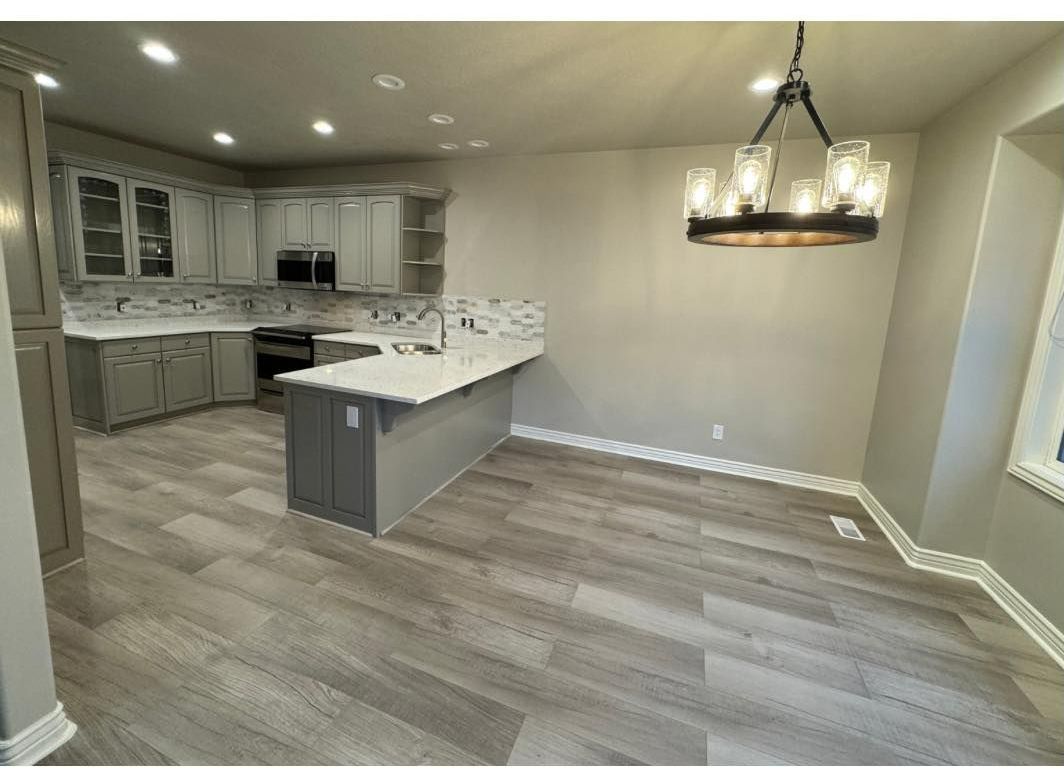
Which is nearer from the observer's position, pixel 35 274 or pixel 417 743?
pixel 417 743

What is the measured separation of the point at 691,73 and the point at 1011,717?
3050 millimetres

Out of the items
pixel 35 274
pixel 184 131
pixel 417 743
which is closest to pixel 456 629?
pixel 417 743

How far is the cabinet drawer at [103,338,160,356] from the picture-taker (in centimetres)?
395

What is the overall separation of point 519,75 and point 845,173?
178 centimetres

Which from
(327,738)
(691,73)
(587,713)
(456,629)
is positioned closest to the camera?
(327,738)

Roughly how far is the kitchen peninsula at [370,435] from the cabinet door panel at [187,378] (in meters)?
2.51

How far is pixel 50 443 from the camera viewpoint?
2.15m

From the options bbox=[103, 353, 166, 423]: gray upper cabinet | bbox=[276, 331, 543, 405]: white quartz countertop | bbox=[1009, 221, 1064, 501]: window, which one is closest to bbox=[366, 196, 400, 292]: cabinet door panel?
bbox=[276, 331, 543, 405]: white quartz countertop

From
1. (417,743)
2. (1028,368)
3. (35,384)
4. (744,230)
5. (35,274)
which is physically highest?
(744,230)

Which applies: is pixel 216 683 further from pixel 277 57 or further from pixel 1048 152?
pixel 1048 152

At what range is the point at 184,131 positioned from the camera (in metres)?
3.89

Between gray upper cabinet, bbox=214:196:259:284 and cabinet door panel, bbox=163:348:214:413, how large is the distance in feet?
3.02

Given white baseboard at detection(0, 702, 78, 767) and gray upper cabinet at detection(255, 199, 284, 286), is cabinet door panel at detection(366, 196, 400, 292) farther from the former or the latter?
white baseboard at detection(0, 702, 78, 767)

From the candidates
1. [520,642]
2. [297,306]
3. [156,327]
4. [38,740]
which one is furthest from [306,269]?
[520,642]
